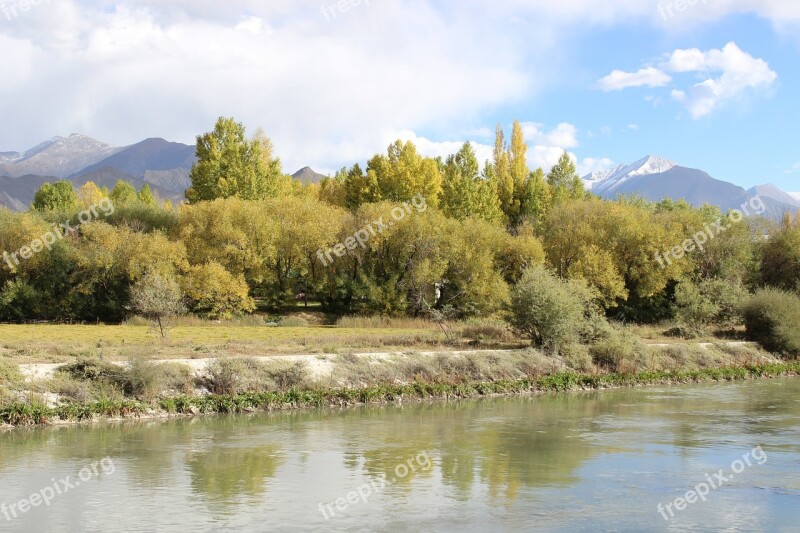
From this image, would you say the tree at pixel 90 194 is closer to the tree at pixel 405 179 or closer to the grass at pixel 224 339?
the tree at pixel 405 179

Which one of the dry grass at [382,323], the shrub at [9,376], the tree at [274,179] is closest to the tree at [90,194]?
the tree at [274,179]

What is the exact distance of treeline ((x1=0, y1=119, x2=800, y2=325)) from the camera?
60469mm

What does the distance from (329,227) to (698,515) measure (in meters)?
50.6

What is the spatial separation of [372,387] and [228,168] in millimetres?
45370

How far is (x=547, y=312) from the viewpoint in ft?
142

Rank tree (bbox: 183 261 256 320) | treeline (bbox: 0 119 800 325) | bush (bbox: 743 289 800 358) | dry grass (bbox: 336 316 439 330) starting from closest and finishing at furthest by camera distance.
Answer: bush (bbox: 743 289 800 358), dry grass (bbox: 336 316 439 330), tree (bbox: 183 261 256 320), treeline (bbox: 0 119 800 325)

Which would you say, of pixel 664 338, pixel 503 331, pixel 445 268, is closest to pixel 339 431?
pixel 503 331

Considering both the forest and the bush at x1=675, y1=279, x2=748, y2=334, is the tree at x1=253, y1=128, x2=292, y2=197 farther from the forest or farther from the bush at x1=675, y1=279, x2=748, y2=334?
the bush at x1=675, y1=279, x2=748, y2=334

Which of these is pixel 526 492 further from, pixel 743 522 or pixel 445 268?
pixel 445 268

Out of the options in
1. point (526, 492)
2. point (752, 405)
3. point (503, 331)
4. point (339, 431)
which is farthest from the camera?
point (503, 331)

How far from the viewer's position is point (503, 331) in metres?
48.5

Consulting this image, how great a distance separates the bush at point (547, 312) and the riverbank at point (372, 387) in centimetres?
179

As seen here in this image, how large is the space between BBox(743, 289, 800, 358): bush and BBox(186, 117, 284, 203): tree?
43.8 meters

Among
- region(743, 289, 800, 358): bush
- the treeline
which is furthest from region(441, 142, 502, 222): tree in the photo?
region(743, 289, 800, 358): bush
